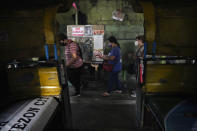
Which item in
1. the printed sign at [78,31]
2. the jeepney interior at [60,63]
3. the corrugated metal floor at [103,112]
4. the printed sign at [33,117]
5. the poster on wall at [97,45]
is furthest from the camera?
the poster on wall at [97,45]

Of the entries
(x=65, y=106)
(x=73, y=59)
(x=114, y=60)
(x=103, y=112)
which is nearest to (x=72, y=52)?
(x=73, y=59)

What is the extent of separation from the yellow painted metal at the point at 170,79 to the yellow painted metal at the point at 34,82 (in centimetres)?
152

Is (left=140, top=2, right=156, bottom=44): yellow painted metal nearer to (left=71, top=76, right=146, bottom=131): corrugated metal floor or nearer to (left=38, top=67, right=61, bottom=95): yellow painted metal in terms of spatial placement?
(left=38, top=67, right=61, bottom=95): yellow painted metal

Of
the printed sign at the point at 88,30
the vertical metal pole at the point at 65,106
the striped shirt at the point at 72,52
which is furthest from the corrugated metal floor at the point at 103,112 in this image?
the printed sign at the point at 88,30

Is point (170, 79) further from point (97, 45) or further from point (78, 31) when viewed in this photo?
point (78, 31)

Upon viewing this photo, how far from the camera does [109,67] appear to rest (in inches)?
172

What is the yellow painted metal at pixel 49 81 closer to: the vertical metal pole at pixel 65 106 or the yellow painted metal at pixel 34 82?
the yellow painted metal at pixel 34 82

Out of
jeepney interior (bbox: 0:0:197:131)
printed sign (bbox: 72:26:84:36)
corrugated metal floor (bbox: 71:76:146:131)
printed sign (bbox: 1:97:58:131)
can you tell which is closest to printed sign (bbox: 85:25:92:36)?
printed sign (bbox: 72:26:84:36)

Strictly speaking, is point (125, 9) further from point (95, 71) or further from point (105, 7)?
point (95, 71)

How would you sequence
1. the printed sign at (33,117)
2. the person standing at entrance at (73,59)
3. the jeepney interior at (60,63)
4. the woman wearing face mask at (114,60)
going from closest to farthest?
the printed sign at (33,117) → the jeepney interior at (60,63) → the person standing at entrance at (73,59) → the woman wearing face mask at (114,60)

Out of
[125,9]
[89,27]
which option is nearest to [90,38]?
[89,27]

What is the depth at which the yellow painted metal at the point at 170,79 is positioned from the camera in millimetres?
2297

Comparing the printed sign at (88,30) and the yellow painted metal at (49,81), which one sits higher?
the printed sign at (88,30)

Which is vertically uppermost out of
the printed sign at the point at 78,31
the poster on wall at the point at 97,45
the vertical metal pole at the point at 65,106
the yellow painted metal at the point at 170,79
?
the printed sign at the point at 78,31
